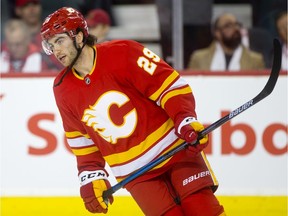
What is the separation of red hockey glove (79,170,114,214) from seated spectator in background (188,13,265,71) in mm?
1677

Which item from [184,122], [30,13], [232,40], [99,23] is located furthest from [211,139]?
[30,13]

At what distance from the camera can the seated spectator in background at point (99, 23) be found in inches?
189

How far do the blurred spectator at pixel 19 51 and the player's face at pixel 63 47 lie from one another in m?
1.82

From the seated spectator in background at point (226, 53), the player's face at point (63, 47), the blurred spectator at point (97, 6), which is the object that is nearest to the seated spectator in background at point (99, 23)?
the blurred spectator at point (97, 6)

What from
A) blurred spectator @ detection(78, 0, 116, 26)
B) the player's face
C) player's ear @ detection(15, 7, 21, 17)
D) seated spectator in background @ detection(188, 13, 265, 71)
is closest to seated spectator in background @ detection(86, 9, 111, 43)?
blurred spectator @ detection(78, 0, 116, 26)

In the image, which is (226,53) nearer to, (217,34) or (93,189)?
(217,34)

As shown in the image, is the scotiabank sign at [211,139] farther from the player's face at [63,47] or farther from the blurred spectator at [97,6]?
the player's face at [63,47]

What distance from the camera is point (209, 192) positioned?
2.81 m

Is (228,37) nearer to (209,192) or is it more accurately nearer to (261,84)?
(261,84)

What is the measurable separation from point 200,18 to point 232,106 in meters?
0.86

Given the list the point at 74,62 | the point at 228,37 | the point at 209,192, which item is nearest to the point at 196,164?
the point at 209,192

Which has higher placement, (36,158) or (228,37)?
(228,37)

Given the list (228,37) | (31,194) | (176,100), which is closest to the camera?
(176,100)

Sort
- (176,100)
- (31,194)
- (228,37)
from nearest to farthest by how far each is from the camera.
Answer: (176,100) → (31,194) → (228,37)
